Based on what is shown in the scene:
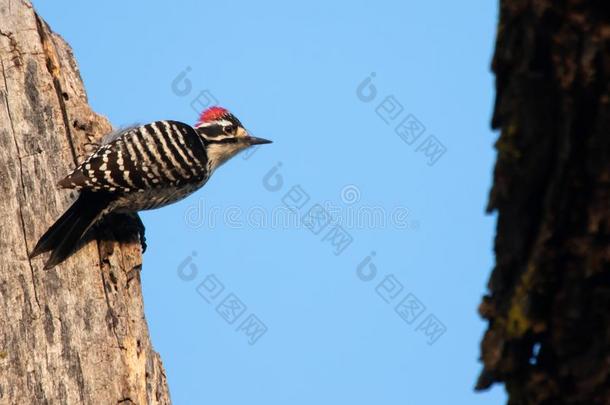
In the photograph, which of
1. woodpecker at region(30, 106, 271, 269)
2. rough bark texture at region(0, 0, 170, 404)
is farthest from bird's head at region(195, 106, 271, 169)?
rough bark texture at region(0, 0, 170, 404)

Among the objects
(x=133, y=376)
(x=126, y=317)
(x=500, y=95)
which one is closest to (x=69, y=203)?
(x=126, y=317)

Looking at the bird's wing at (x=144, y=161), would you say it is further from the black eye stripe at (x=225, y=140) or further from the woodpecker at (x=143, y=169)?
the black eye stripe at (x=225, y=140)

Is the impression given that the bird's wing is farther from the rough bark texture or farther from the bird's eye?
the bird's eye

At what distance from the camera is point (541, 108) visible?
85.4 inches

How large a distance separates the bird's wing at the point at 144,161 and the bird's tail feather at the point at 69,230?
5.2 inches

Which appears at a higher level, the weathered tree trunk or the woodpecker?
the woodpecker

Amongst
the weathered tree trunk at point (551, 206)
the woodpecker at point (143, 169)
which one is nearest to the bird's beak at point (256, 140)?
the woodpecker at point (143, 169)

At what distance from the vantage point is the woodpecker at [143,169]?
608 cm

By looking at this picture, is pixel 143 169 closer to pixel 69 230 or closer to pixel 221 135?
pixel 69 230

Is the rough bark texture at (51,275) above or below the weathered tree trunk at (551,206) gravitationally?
above

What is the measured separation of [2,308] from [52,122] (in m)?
1.65

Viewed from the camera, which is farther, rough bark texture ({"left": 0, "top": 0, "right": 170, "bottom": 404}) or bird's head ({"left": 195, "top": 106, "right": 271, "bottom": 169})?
bird's head ({"left": 195, "top": 106, "right": 271, "bottom": 169})

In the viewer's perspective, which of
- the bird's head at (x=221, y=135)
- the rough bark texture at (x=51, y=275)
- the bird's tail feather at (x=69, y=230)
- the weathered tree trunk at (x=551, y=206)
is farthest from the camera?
the bird's head at (x=221, y=135)

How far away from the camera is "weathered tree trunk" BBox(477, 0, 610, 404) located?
6.90 feet
